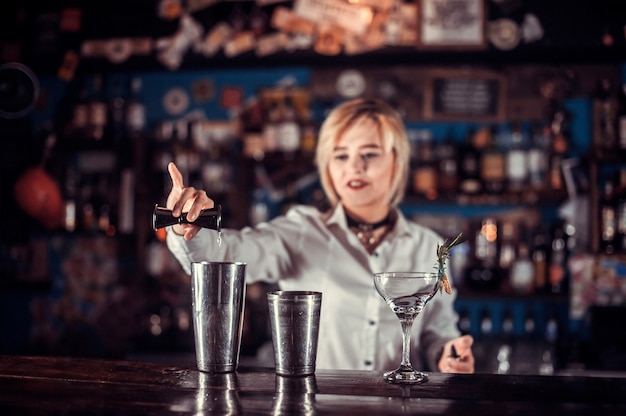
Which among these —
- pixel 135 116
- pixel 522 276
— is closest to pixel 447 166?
pixel 522 276

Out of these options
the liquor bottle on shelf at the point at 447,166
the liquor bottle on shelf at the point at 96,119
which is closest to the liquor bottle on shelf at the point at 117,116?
the liquor bottle on shelf at the point at 96,119

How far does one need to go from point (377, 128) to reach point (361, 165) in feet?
0.47

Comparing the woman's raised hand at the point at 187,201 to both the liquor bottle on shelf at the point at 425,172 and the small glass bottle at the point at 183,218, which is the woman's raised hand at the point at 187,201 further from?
the liquor bottle on shelf at the point at 425,172

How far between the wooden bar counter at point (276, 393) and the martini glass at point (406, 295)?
5 cm

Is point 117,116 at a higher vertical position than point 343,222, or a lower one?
higher

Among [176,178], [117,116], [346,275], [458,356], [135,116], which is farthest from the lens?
[117,116]

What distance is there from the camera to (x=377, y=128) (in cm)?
241

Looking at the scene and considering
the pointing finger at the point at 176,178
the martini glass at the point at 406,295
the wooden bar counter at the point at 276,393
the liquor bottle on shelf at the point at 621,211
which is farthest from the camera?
the liquor bottle on shelf at the point at 621,211

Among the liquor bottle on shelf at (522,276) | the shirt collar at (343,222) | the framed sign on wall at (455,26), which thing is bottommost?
the liquor bottle on shelf at (522,276)

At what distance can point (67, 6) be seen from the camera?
16.6 ft

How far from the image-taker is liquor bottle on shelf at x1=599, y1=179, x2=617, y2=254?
177 inches

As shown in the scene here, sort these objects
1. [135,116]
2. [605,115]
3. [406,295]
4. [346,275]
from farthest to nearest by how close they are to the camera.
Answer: [135,116] → [605,115] → [346,275] → [406,295]

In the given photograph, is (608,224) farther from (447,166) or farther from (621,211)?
(447,166)

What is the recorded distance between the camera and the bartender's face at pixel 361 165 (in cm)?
238
